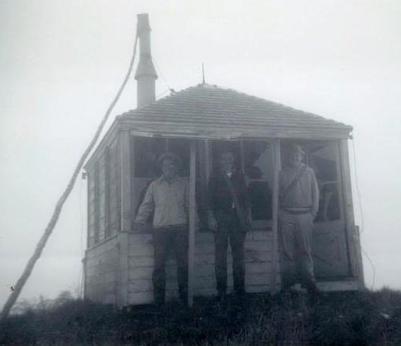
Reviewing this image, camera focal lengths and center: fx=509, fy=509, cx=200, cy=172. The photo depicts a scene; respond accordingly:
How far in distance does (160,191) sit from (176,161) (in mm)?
652

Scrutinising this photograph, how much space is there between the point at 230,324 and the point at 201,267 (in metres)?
2.20

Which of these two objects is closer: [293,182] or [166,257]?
[166,257]

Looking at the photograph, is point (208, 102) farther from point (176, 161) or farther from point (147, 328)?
point (147, 328)

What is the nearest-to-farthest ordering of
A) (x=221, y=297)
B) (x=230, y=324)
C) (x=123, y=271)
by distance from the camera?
(x=230, y=324), (x=221, y=297), (x=123, y=271)

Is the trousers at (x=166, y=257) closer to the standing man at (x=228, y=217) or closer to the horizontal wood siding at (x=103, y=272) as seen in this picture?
the standing man at (x=228, y=217)

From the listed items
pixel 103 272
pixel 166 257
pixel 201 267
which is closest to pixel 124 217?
pixel 166 257

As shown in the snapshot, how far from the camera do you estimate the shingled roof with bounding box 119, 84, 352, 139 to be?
9227 millimetres

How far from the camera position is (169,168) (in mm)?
8781

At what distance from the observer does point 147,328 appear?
7.07 meters

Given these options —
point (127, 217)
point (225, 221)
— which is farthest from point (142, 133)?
point (225, 221)

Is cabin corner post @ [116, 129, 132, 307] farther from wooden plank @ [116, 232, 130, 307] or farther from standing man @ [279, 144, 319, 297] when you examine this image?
standing man @ [279, 144, 319, 297]

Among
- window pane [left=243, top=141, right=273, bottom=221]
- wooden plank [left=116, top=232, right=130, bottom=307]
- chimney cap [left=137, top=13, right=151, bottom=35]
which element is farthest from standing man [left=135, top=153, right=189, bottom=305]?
chimney cap [left=137, top=13, right=151, bottom=35]

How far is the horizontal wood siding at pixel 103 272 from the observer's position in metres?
9.55

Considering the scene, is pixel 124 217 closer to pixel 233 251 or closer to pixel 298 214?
pixel 233 251
